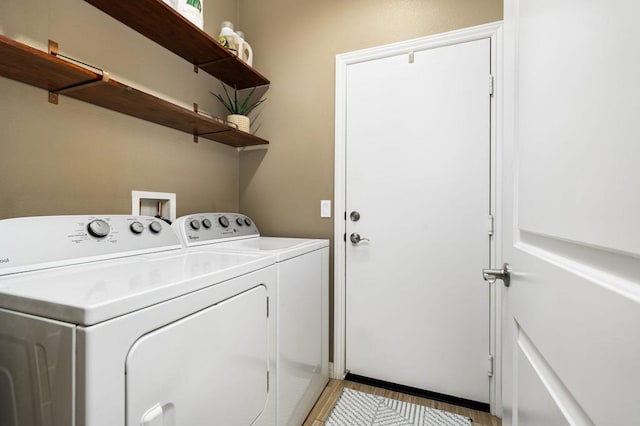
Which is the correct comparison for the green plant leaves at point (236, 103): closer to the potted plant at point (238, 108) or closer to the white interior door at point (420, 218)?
the potted plant at point (238, 108)

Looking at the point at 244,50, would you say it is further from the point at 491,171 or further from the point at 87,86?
the point at 491,171

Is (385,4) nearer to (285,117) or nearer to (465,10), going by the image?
(465,10)

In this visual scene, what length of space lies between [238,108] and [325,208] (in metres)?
0.99

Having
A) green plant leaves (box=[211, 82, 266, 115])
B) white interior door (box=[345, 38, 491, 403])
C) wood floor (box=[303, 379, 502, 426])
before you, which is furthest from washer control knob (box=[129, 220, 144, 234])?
wood floor (box=[303, 379, 502, 426])

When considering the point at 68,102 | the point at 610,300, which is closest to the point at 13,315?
the point at 68,102

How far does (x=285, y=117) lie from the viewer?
6.88ft

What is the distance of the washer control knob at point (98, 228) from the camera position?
1068 mm

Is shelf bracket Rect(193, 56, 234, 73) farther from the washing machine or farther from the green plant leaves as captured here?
the washing machine

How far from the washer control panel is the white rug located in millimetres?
1327

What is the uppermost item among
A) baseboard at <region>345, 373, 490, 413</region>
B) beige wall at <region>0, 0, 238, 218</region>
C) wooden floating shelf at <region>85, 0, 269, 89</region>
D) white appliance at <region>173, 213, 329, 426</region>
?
wooden floating shelf at <region>85, 0, 269, 89</region>

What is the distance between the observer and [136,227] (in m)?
1.24

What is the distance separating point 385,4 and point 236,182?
162 cm

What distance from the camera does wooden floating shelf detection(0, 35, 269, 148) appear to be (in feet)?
3.06

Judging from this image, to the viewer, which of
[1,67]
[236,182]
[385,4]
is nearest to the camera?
[1,67]
